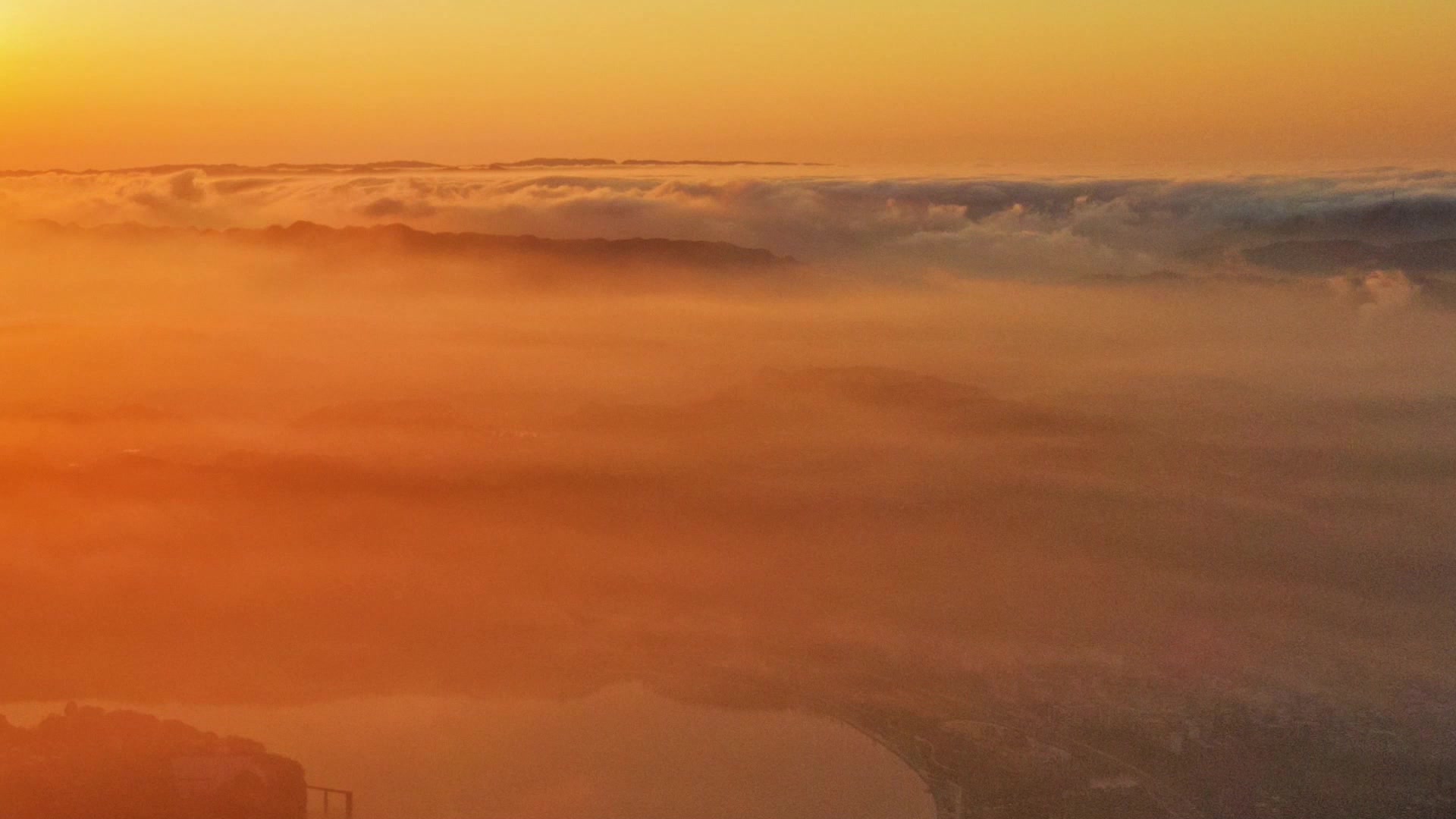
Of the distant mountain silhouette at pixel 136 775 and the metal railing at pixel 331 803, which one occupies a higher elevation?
the metal railing at pixel 331 803

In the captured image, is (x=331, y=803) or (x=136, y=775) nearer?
(x=331, y=803)

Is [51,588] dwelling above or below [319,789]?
below

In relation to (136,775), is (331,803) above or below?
above

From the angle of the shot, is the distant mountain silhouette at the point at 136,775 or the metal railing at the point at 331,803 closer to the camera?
the metal railing at the point at 331,803

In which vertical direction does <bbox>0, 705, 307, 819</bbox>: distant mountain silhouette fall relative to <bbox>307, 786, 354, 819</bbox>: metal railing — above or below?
below

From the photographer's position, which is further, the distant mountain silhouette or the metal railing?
the distant mountain silhouette

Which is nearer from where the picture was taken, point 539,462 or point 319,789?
point 319,789

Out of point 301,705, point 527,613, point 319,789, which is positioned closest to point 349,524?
point 527,613

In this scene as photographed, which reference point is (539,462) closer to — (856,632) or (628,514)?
(628,514)

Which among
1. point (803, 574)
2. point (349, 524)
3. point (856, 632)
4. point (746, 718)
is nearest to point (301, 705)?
point (746, 718)

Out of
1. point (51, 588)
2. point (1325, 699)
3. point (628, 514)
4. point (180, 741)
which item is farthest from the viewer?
point (628, 514)

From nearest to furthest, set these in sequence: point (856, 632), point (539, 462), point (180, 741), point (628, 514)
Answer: point (180, 741), point (856, 632), point (628, 514), point (539, 462)
